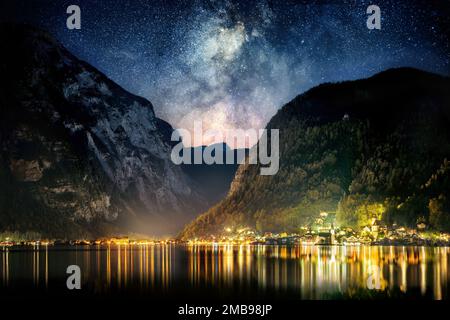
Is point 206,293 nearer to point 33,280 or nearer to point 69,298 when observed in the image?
point 69,298

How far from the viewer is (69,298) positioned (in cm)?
5909

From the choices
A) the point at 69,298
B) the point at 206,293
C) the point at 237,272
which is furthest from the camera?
the point at 237,272
